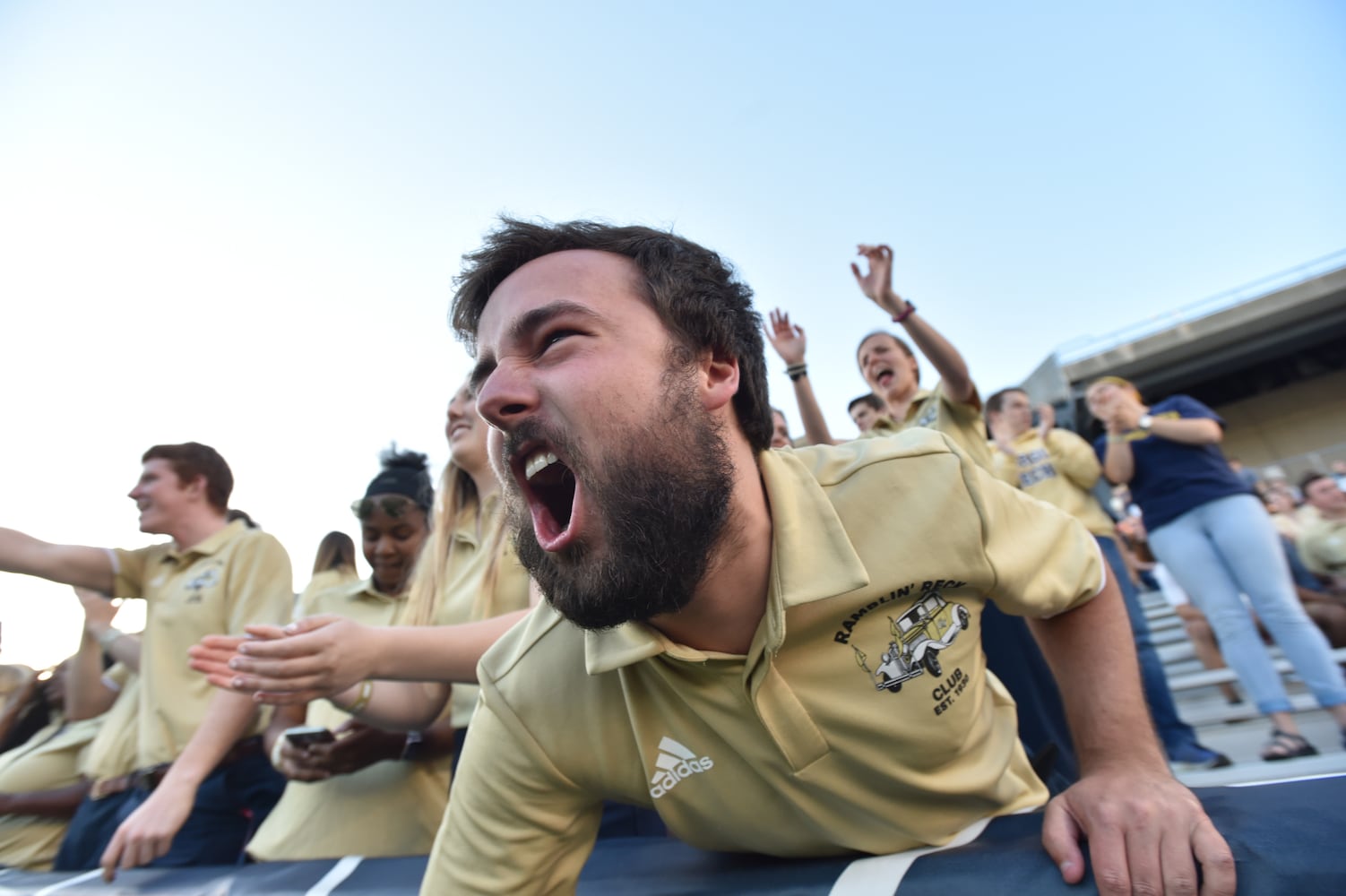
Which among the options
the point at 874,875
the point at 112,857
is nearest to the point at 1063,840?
the point at 874,875

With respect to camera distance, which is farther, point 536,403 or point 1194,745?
point 1194,745

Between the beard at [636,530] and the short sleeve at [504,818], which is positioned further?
the short sleeve at [504,818]

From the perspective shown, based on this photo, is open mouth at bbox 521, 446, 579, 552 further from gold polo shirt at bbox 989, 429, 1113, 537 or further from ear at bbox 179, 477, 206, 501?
gold polo shirt at bbox 989, 429, 1113, 537

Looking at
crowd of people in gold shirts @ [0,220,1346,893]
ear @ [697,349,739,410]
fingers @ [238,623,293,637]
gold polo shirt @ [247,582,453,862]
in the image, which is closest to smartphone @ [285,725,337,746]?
crowd of people in gold shirts @ [0,220,1346,893]

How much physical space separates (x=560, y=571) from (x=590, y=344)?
0.42 m

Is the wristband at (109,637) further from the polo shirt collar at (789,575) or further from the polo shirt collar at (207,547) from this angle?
the polo shirt collar at (789,575)

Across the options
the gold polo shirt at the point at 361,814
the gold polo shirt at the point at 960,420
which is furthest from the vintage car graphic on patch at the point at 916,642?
the gold polo shirt at the point at 960,420

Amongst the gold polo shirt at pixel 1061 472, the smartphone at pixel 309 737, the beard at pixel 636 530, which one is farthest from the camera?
the gold polo shirt at pixel 1061 472

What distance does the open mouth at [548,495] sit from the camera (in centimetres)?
126

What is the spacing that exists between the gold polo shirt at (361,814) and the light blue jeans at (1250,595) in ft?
12.1

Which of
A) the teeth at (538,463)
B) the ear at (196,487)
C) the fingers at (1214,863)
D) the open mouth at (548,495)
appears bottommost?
the fingers at (1214,863)

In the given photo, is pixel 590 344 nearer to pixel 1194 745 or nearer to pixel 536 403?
pixel 536 403

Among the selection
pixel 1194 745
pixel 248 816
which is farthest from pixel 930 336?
pixel 248 816

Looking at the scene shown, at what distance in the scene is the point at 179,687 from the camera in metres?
2.97
